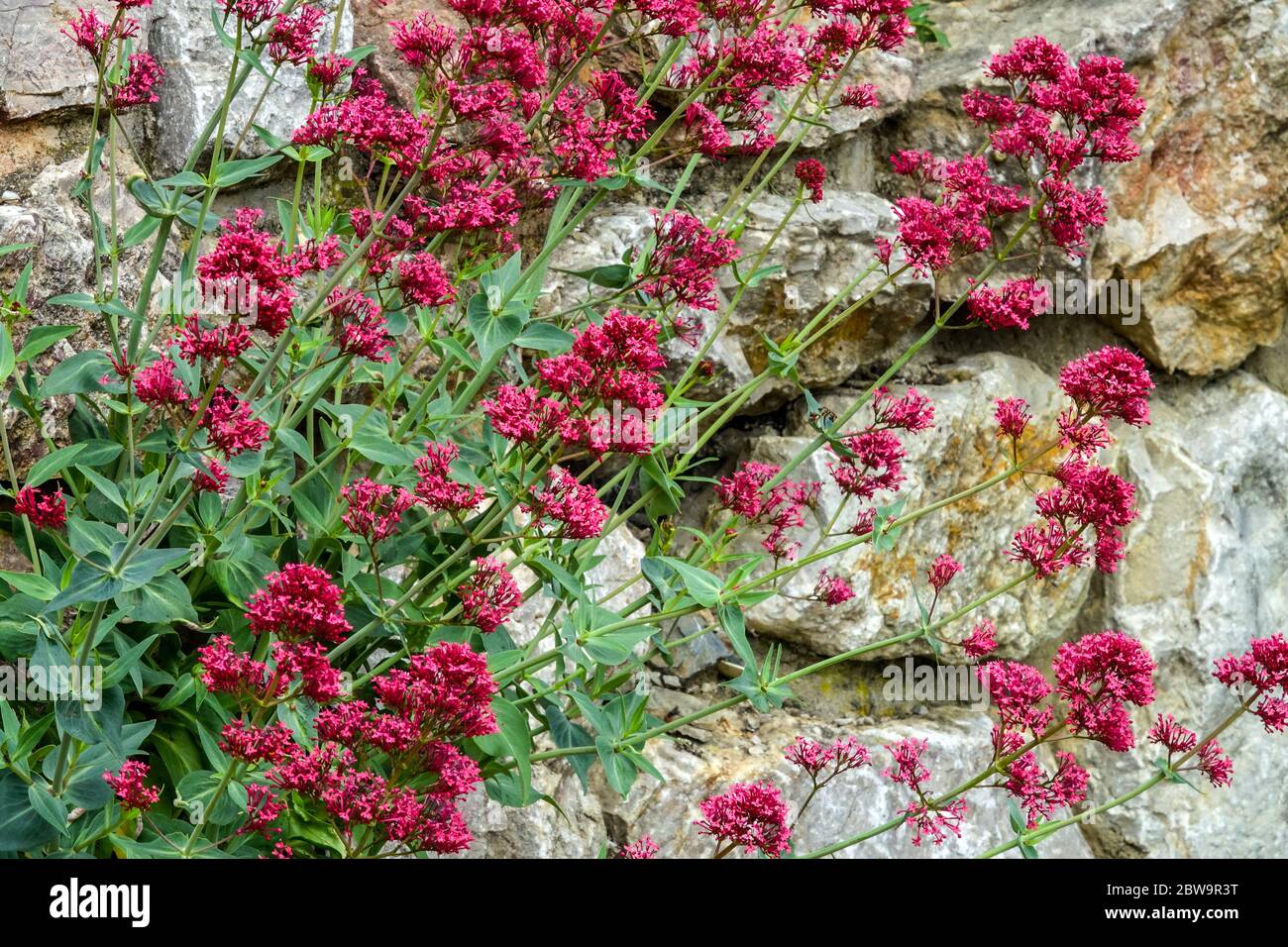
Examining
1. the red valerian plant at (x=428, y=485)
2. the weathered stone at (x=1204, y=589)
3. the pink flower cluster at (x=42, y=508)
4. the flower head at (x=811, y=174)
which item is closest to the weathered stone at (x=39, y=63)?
the red valerian plant at (x=428, y=485)

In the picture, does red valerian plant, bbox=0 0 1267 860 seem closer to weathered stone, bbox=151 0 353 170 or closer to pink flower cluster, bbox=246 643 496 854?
pink flower cluster, bbox=246 643 496 854

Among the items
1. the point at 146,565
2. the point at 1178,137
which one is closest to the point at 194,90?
the point at 146,565

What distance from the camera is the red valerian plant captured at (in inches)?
111

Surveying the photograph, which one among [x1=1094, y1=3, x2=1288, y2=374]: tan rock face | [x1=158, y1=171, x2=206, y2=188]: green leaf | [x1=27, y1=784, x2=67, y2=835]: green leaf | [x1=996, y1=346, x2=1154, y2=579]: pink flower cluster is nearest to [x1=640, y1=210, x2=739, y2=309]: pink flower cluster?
[x1=996, y1=346, x2=1154, y2=579]: pink flower cluster

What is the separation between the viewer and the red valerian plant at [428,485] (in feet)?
9.25

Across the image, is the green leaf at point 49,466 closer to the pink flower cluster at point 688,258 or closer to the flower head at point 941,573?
the pink flower cluster at point 688,258

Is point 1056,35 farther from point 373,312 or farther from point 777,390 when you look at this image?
point 373,312

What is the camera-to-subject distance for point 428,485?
3.23m

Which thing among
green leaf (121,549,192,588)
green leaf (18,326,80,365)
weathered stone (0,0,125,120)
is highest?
weathered stone (0,0,125,120)

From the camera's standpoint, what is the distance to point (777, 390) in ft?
19.1

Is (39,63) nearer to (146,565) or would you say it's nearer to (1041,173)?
(146,565)

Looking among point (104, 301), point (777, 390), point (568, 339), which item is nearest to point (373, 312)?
point (568, 339)
